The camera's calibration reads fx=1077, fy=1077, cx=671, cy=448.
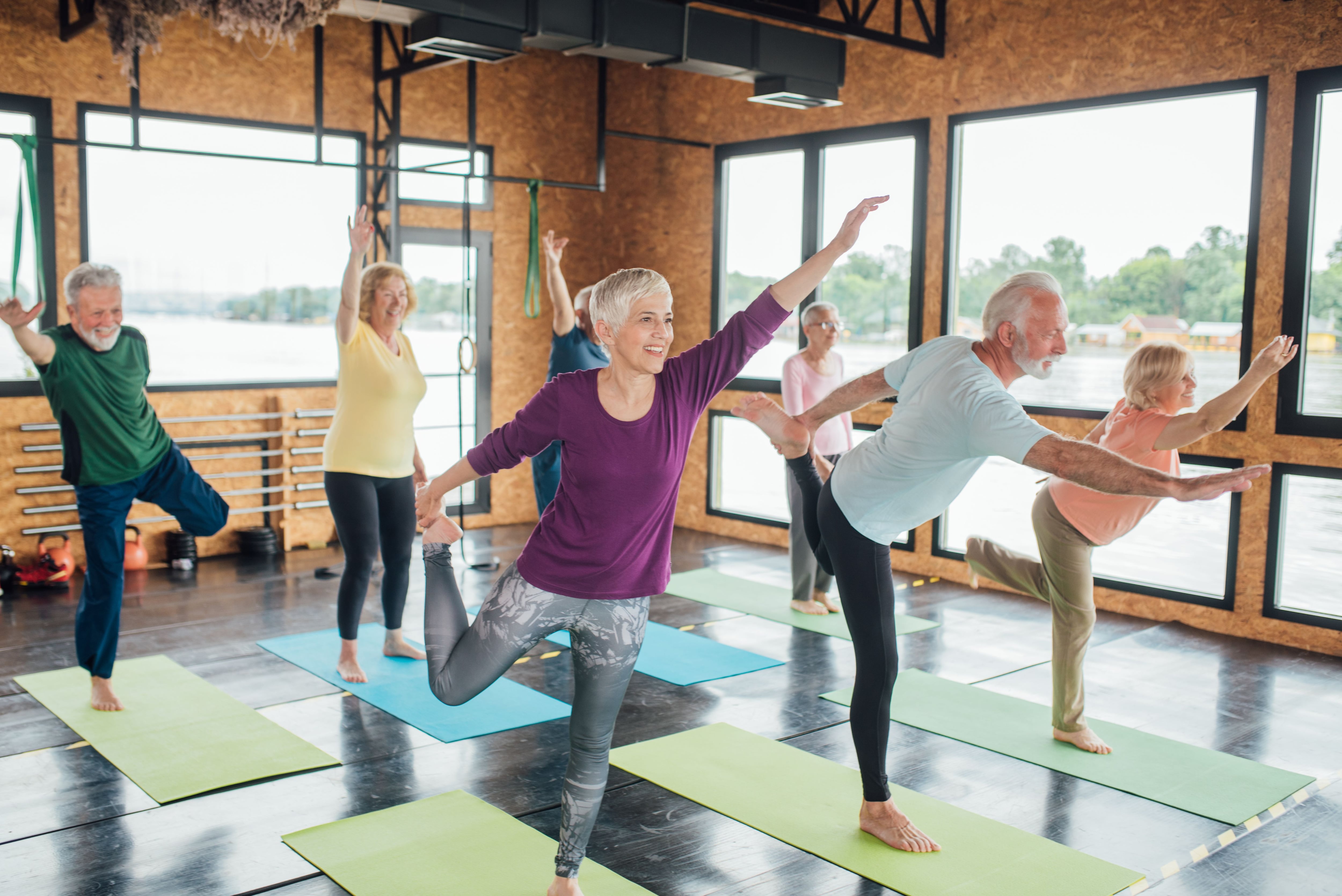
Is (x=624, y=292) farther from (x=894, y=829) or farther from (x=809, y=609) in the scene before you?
(x=809, y=609)

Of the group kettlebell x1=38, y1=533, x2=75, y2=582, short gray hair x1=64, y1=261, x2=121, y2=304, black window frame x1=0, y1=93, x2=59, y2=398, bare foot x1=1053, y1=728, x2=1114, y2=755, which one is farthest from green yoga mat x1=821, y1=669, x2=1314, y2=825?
black window frame x1=0, y1=93, x2=59, y2=398

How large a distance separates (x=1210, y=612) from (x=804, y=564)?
189 centimetres

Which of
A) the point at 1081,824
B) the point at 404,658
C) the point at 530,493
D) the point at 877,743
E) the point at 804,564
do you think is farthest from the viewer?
the point at 530,493

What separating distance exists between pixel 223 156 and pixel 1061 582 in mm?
4347

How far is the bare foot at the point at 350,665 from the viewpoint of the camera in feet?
13.3

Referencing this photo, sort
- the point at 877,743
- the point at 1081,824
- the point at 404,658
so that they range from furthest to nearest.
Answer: the point at 404,658 → the point at 1081,824 → the point at 877,743

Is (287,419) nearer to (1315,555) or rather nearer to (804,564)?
(804,564)

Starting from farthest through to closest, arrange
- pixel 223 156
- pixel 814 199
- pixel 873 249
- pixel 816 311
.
Answer: 1. pixel 814 199
2. pixel 873 249
3. pixel 223 156
4. pixel 816 311

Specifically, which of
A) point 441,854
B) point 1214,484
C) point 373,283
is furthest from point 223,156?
point 1214,484

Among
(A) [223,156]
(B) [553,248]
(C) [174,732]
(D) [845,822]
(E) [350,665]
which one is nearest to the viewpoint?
(D) [845,822]

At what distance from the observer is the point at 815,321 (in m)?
4.93

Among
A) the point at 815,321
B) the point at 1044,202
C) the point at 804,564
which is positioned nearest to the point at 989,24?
the point at 1044,202

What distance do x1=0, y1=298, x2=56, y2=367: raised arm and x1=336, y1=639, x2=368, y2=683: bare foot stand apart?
56.1 inches

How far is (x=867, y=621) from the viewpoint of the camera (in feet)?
8.89
